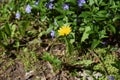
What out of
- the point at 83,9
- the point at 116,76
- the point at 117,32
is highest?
the point at 83,9

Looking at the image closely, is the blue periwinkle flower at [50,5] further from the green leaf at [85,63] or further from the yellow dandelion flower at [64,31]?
the green leaf at [85,63]

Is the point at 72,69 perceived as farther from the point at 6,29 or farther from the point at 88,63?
the point at 6,29

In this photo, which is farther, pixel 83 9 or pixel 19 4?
pixel 19 4

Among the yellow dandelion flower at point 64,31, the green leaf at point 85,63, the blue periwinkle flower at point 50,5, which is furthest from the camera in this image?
the blue periwinkle flower at point 50,5

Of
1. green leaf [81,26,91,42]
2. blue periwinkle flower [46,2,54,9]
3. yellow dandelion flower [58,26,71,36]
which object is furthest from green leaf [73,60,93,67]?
blue periwinkle flower [46,2,54,9]

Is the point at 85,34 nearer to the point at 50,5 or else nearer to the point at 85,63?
the point at 85,63

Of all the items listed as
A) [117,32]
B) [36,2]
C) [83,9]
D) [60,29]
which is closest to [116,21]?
[117,32]

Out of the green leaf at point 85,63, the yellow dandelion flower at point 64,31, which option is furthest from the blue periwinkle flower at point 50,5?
the green leaf at point 85,63

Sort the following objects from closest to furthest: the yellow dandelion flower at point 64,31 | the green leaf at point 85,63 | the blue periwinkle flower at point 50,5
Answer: the yellow dandelion flower at point 64,31
the green leaf at point 85,63
the blue periwinkle flower at point 50,5

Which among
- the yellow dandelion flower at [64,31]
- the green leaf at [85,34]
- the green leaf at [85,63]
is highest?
the yellow dandelion flower at [64,31]

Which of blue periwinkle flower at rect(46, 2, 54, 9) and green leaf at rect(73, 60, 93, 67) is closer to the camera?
green leaf at rect(73, 60, 93, 67)

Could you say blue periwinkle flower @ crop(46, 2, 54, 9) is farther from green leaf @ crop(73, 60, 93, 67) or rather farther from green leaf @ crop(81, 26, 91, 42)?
green leaf @ crop(73, 60, 93, 67)
